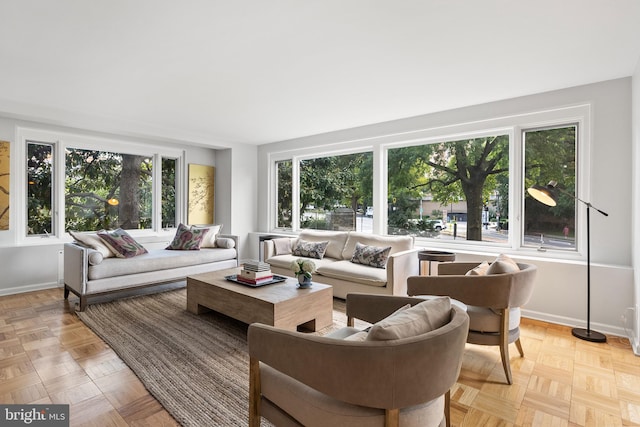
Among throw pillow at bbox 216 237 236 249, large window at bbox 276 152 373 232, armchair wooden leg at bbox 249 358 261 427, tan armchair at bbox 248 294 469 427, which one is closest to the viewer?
tan armchair at bbox 248 294 469 427

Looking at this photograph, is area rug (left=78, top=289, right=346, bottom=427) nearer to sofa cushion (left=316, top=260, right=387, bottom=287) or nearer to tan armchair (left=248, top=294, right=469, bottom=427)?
sofa cushion (left=316, top=260, right=387, bottom=287)

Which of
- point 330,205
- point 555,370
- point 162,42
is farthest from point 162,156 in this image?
point 555,370

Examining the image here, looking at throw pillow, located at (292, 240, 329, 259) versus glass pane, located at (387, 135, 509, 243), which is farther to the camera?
throw pillow, located at (292, 240, 329, 259)

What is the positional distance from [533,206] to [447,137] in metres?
1.32

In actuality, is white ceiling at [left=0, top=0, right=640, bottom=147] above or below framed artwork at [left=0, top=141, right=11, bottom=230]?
above

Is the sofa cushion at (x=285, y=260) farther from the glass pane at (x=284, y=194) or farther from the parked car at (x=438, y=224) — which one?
the glass pane at (x=284, y=194)

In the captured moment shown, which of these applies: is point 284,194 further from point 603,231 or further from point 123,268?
point 603,231

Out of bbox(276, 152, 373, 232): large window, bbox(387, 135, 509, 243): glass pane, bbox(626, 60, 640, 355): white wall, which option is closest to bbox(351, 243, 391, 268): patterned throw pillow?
bbox(387, 135, 509, 243): glass pane

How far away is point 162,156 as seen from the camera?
5.95 meters

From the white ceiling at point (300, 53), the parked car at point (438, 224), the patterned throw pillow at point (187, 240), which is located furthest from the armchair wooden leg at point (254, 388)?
the patterned throw pillow at point (187, 240)

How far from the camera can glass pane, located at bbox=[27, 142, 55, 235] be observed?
460 centimetres

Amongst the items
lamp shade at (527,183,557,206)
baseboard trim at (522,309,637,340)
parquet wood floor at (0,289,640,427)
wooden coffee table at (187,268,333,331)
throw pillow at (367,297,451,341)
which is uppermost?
lamp shade at (527,183,557,206)

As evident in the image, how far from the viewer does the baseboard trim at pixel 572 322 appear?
3086mm

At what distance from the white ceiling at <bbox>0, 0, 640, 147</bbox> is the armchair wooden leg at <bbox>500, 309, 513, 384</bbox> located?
1.97 metres
